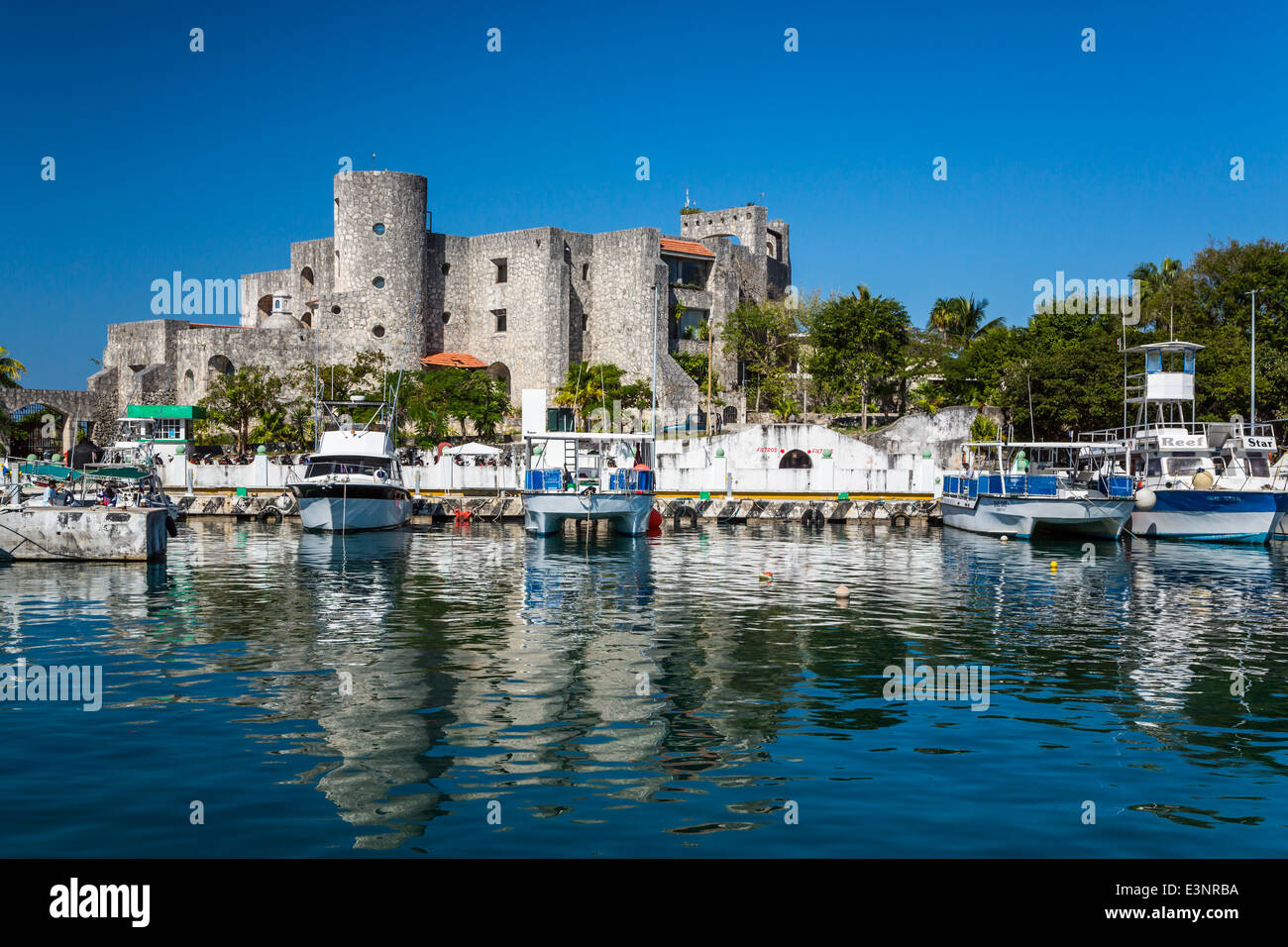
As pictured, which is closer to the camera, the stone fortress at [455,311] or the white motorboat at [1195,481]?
the white motorboat at [1195,481]

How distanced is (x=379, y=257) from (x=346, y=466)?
34.7 metres

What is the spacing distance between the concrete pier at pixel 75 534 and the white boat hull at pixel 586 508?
1305 cm

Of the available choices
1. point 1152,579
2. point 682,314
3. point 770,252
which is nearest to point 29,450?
point 682,314

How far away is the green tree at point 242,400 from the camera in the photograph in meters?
62.8

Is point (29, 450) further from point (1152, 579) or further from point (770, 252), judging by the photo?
point (1152, 579)

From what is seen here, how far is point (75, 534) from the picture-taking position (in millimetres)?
26266

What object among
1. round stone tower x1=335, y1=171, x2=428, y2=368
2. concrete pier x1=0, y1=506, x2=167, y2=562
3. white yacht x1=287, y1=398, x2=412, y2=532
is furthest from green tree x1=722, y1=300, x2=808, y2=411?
concrete pier x1=0, y1=506, x2=167, y2=562

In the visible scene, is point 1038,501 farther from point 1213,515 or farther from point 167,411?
point 167,411

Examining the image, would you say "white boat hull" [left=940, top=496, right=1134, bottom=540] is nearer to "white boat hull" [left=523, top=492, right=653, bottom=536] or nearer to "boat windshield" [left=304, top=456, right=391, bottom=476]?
"white boat hull" [left=523, top=492, right=653, bottom=536]

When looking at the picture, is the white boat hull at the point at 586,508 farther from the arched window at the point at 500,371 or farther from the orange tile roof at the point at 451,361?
the arched window at the point at 500,371

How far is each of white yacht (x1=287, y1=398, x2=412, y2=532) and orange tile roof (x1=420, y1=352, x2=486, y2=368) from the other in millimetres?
29447

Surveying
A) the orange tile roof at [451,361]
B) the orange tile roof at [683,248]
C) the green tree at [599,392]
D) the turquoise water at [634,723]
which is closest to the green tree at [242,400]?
the orange tile roof at [451,361]

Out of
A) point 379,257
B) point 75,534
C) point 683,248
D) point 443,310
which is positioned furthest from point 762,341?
point 75,534

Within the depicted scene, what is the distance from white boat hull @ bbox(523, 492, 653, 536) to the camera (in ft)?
120
